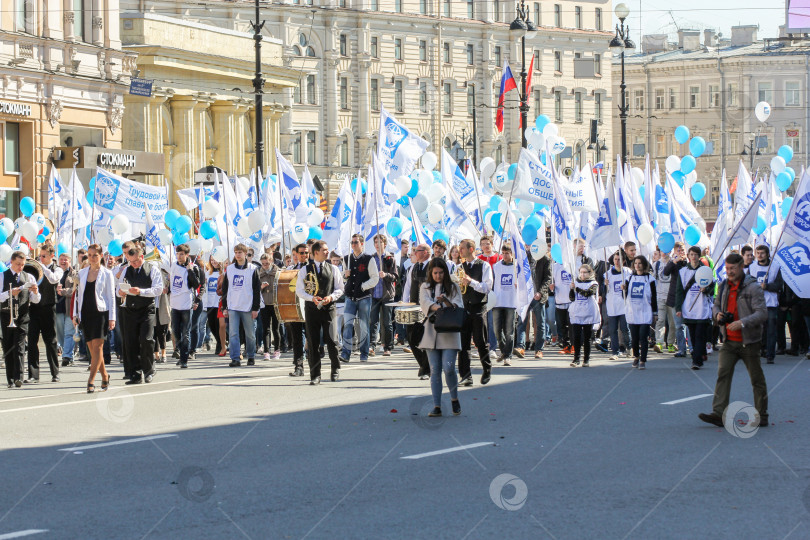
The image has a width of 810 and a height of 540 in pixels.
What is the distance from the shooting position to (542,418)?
1258 centimetres

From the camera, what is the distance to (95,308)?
15297mm

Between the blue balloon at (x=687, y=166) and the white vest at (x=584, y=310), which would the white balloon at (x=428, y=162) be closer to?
the blue balloon at (x=687, y=166)

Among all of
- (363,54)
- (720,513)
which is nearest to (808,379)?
(720,513)

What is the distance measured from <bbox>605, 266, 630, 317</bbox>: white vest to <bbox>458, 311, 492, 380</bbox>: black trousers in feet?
11.8

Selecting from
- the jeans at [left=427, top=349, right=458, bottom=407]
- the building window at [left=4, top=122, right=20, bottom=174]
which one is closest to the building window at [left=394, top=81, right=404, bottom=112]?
the building window at [left=4, top=122, right=20, bottom=174]

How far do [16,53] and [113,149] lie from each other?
4334mm

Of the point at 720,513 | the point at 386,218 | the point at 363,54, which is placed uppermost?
the point at 363,54

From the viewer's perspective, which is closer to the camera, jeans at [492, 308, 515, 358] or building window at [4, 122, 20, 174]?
jeans at [492, 308, 515, 358]

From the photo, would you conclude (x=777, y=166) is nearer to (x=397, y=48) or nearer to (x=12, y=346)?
(x=12, y=346)

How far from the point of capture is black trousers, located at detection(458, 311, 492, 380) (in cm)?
1548

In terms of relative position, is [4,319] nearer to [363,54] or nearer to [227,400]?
[227,400]

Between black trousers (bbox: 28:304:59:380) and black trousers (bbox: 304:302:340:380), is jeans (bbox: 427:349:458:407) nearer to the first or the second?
black trousers (bbox: 304:302:340:380)

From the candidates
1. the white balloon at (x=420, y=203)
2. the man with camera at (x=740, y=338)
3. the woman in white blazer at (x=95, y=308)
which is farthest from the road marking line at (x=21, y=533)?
the white balloon at (x=420, y=203)

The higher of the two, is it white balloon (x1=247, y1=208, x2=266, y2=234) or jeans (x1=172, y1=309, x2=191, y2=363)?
white balloon (x1=247, y1=208, x2=266, y2=234)
